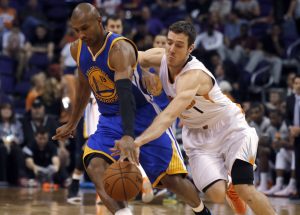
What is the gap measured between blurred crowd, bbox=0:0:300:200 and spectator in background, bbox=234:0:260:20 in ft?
0.07

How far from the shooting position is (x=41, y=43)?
15727mm

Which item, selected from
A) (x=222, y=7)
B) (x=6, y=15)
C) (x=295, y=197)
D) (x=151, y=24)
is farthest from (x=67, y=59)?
(x=295, y=197)

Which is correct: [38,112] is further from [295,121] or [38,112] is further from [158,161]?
[158,161]

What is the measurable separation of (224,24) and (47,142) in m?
5.10

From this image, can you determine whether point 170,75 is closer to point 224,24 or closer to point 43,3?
point 224,24

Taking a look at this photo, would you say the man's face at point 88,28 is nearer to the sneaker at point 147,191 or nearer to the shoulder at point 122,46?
the shoulder at point 122,46

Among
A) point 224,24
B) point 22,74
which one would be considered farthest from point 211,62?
point 22,74

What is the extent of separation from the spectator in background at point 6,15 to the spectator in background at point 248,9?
474 centimetres

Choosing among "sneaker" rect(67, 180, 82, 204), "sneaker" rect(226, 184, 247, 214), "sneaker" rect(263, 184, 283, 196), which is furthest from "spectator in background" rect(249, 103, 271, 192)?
"sneaker" rect(226, 184, 247, 214)

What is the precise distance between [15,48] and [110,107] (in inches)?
374

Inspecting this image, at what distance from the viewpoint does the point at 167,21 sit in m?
16.2

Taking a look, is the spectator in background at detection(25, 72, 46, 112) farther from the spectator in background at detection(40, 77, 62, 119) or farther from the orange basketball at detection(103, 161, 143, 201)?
the orange basketball at detection(103, 161, 143, 201)

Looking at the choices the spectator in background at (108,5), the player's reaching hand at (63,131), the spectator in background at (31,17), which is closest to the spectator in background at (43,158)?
the spectator in background at (31,17)

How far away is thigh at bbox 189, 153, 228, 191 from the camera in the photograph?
6.12m
